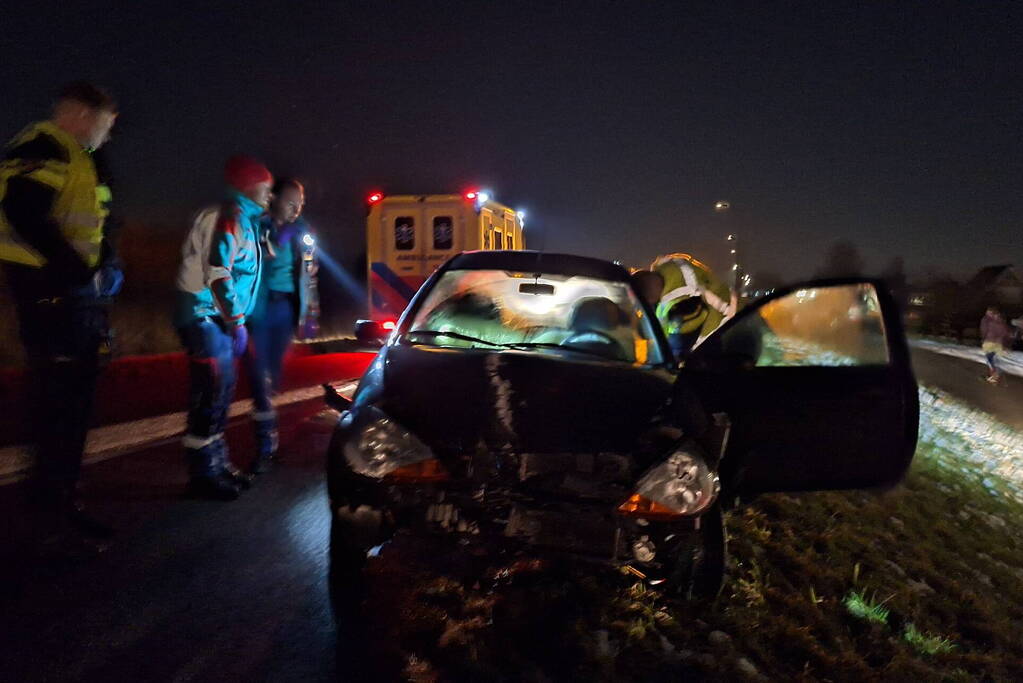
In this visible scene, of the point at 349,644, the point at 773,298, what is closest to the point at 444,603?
the point at 349,644

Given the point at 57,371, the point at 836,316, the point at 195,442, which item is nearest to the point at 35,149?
the point at 57,371

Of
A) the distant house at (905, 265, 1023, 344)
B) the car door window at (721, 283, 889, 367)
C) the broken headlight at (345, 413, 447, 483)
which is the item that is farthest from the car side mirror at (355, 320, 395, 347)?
the distant house at (905, 265, 1023, 344)

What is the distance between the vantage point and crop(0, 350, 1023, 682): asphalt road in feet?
8.14

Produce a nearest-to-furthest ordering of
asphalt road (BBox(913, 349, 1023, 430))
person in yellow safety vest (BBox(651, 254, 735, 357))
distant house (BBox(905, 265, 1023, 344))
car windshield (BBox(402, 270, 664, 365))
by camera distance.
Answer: car windshield (BBox(402, 270, 664, 365)), person in yellow safety vest (BBox(651, 254, 735, 357)), asphalt road (BBox(913, 349, 1023, 430)), distant house (BBox(905, 265, 1023, 344))

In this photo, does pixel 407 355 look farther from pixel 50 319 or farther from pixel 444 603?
pixel 50 319

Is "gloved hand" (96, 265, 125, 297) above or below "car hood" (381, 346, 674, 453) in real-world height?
above

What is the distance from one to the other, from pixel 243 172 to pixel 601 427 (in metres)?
2.90

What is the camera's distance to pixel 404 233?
1274 centimetres

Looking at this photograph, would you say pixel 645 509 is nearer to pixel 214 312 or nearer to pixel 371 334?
pixel 371 334

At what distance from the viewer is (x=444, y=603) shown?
9.90 feet

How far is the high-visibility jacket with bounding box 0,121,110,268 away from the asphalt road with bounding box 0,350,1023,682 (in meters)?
1.42

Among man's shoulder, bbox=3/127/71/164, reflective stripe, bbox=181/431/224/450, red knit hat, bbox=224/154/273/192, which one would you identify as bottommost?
reflective stripe, bbox=181/431/224/450

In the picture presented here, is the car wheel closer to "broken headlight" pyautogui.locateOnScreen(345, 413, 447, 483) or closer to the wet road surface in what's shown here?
"broken headlight" pyautogui.locateOnScreen(345, 413, 447, 483)

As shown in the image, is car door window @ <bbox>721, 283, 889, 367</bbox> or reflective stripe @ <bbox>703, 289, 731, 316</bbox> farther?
reflective stripe @ <bbox>703, 289, 731, 316</bbox>
